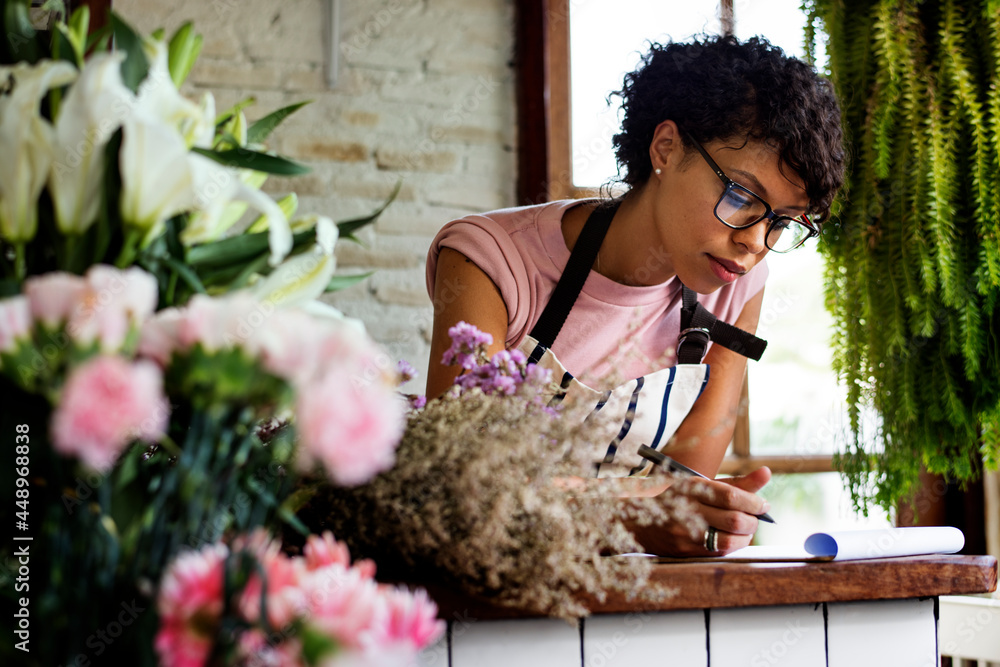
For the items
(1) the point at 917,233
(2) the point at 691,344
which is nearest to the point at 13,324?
(2) the point at 691,344

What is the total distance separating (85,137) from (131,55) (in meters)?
0.10

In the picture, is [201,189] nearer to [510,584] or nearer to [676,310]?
[510,584]

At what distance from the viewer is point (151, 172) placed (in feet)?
1.45

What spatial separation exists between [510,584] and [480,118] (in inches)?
76.5

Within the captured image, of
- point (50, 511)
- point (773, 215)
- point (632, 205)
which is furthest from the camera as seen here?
point (632, 205)

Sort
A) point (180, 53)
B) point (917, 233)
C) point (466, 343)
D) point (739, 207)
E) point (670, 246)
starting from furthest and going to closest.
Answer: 1. point (917, 233)
2. point (670, 246)
3. point (739, 207)
4. point (466, 343)
5. point (180, 53)

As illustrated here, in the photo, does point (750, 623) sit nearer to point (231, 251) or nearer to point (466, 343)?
point (466, 343)

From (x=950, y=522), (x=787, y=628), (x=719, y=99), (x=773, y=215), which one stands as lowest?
(x=950, y=522)

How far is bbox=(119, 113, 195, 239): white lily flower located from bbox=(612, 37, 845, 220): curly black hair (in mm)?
1025

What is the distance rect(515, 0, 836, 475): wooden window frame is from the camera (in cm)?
232

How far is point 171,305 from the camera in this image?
512 mm

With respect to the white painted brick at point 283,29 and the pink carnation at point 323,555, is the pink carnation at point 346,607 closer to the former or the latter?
the pink carnation at point 323,555

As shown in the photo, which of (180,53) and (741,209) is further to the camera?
(741,209)

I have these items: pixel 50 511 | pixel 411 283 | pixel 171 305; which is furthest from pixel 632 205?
pixel 50 511
